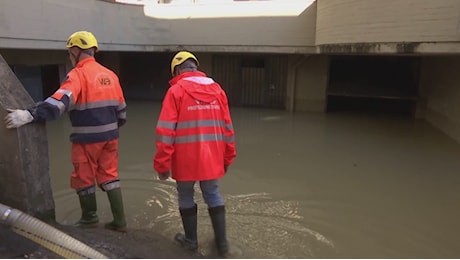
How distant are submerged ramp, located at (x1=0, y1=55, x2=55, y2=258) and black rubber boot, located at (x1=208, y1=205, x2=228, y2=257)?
1332 millimetres

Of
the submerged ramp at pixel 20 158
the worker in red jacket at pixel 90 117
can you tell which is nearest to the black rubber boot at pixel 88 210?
the worker in red jacket at pixel 90 117

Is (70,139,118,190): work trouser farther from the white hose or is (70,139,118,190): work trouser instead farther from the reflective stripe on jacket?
the white hose

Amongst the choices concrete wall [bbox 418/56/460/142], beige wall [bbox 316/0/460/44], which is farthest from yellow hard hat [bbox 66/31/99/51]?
concrete wall [bbox 418/56/460/142]

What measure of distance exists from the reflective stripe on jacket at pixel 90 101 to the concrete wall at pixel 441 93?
6.84 metres

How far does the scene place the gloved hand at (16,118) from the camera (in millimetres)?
2477

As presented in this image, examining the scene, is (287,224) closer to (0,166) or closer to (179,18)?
(0,166)

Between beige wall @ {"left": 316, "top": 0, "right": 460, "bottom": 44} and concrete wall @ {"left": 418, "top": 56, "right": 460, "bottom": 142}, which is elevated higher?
beige wall @ {"left": 316, "top": 0, "right": 460, "bottom": 44}

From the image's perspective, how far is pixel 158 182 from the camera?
4637 mm

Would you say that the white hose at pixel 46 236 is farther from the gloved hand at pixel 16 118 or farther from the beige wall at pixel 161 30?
the beige wall at pixel 161 30

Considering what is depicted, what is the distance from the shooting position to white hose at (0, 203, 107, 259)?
2090 millimetres

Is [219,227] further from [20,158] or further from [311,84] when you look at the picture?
[311,84]

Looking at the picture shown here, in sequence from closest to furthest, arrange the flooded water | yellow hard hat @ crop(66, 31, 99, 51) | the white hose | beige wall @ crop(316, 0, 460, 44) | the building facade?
the white hose → yellow hard hat @ crop(66, 31, 99, 51) → the flooded water → beige wall @ crop(316, 0, 460, 44) → the building facade

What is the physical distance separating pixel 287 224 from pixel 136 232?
142cm

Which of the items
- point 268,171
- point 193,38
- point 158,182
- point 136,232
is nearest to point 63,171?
point 158,182
